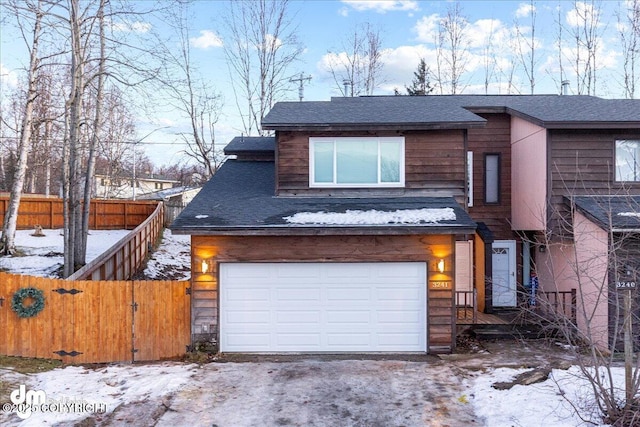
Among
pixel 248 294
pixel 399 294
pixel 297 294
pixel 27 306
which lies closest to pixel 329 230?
pixel 297 294

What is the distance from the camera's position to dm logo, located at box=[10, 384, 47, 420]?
19.3 ft

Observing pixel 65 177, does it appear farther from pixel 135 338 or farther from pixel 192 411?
pixel 192 411

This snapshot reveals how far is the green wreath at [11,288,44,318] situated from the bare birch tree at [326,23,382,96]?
1904cm

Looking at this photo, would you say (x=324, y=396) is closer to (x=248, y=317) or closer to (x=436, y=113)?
(x=248, y=317)

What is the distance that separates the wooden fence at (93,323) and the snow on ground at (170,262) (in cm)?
631

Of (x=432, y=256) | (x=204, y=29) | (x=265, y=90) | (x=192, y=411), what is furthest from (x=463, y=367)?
(x=204, y=29)

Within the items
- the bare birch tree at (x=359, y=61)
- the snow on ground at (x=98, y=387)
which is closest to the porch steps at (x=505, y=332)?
the snow on ground at (x=98, y=387)

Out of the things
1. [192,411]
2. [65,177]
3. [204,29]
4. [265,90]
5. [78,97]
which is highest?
[204,29]

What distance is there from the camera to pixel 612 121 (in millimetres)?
9789

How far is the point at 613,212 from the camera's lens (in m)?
9.09

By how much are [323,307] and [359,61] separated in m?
18.6

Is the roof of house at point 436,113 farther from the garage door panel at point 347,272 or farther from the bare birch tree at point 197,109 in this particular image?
the bare birch tree at point 197,109

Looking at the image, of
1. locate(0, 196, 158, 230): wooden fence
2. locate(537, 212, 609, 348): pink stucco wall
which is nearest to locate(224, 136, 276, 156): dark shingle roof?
locate(537, 212, 609, 348): pink stucco wall

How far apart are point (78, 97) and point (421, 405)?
11218 mm
